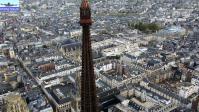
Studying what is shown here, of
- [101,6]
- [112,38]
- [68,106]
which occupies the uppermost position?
[101,6]

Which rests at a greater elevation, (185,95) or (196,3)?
(196,3)

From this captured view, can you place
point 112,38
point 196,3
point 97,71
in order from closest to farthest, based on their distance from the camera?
point 97,71 → point 112,38 → point 196,3

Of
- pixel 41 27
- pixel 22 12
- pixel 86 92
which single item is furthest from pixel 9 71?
pixel 22 12

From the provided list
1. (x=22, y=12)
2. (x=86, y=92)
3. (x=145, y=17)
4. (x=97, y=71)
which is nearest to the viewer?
(x=86, y=92)

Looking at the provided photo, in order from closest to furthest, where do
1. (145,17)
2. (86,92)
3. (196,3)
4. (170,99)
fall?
(86,92), (170,99), (145,17), (196,3)

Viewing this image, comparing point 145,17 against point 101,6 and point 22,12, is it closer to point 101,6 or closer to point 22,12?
point 101,6

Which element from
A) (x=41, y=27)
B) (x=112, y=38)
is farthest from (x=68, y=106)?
(x=41, y=27)

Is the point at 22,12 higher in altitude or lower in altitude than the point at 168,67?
higher

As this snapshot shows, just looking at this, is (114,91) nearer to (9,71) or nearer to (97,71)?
(97,71)

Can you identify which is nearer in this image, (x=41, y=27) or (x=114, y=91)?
(x=114, y=91)
